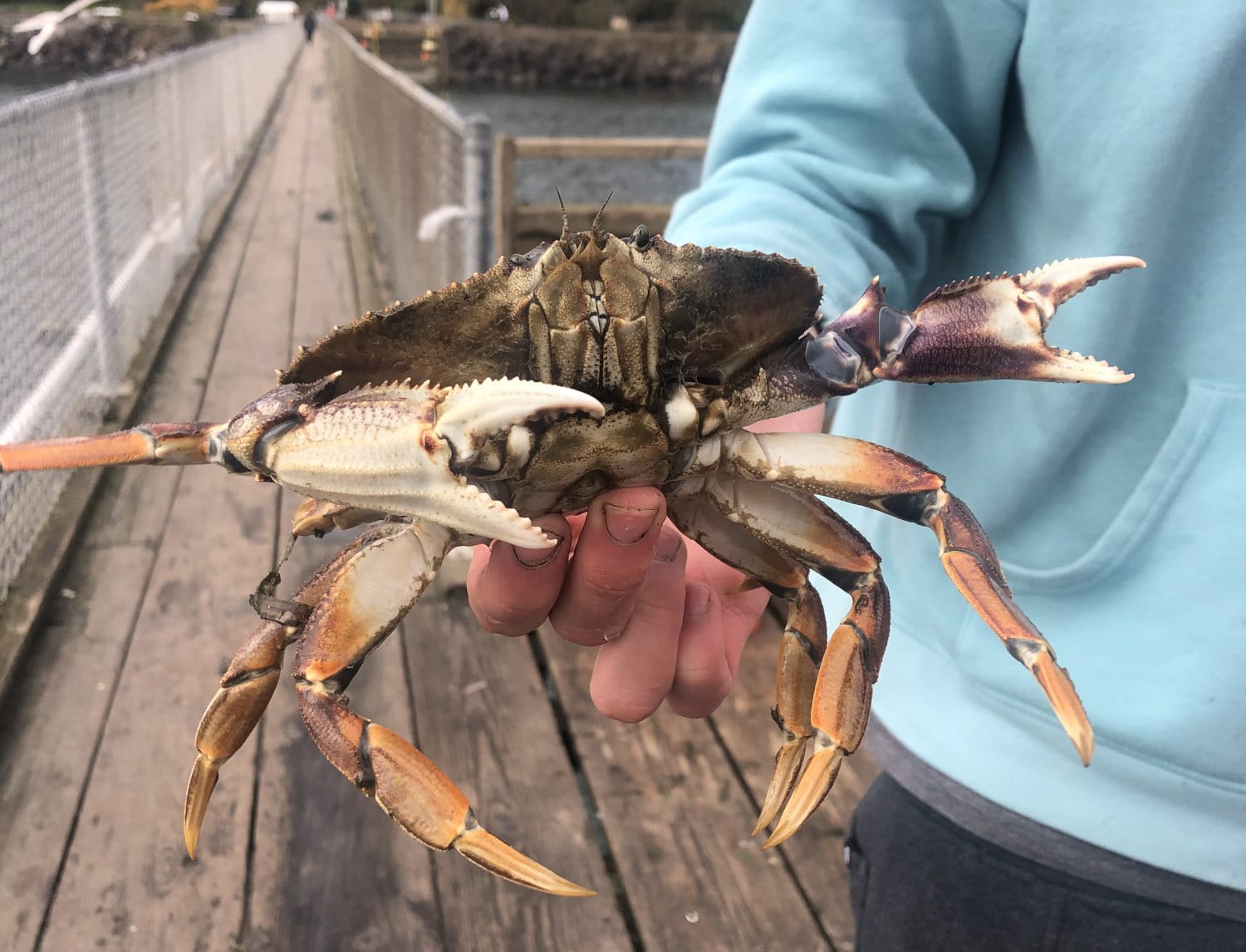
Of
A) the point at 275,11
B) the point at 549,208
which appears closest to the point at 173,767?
the point at 549,208

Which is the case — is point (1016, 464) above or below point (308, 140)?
above

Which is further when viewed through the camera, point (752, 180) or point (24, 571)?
point (24, 571)

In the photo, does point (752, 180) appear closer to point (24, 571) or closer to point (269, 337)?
point (24, 571)

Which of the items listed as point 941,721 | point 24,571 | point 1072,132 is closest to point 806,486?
point 941,721

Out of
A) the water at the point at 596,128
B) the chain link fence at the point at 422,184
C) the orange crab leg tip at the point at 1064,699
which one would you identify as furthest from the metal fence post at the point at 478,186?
the water at the point at 596,128

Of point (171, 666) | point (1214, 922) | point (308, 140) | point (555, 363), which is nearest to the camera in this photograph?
point (555, 363)

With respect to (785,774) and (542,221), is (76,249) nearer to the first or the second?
(542,221)
